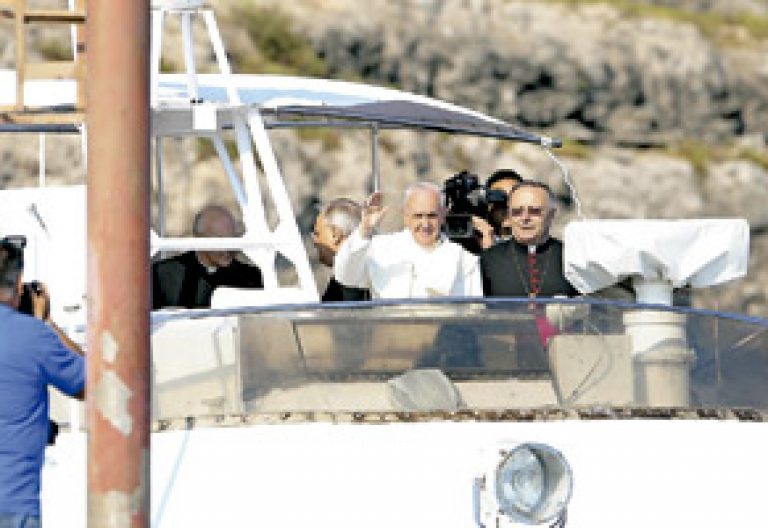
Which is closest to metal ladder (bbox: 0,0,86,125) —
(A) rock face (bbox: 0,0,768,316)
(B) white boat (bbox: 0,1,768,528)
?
(B) white boat (bbox: 0,1,768,528)

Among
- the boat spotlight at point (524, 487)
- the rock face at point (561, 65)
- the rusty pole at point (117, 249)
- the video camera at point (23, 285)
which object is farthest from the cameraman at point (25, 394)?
the rock face at point (561, 65)

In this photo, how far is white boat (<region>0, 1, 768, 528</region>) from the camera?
7.56m

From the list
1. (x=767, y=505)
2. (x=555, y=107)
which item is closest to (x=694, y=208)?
(x=555, y=107)

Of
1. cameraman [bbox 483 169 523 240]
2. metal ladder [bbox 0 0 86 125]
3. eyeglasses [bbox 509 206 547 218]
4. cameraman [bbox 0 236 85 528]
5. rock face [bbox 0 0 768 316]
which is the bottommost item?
cameraman [bbox 0 236 85 528]

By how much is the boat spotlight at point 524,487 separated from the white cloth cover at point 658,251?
1.12 m

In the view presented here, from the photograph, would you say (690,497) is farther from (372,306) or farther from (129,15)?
(129,15)

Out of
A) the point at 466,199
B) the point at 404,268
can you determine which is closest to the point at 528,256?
the point at 404,268

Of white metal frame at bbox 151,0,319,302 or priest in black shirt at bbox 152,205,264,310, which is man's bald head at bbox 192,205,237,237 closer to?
priest in black shirt at bbox 152,205,264,310

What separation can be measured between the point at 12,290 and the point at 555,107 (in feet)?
114

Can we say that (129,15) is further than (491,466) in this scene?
No

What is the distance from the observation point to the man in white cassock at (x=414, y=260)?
29.3ft

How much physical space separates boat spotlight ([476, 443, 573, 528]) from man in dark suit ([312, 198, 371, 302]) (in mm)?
2774

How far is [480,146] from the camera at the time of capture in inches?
1476

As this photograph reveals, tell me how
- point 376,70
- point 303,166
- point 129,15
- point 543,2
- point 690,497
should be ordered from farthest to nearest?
1. point 543,2
2. point 376,70
3. point 303,166
4. point 690,497
5. point 129,15
